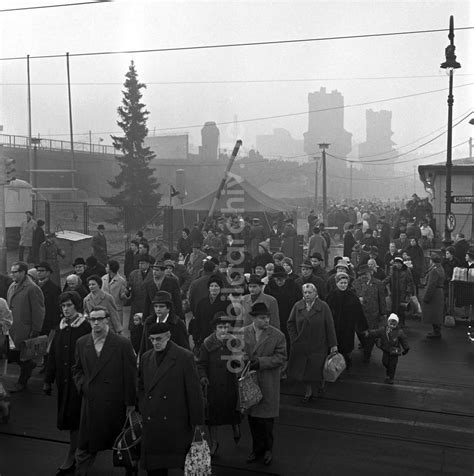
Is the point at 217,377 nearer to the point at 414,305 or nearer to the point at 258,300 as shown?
the point at 258,300

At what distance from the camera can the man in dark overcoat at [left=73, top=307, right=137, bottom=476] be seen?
537cm

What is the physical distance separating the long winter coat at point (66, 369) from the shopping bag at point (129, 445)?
2.41 feet

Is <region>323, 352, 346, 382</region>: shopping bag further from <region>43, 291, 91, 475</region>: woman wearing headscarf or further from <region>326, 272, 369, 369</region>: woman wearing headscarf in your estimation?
<region>43, 291, 91, 475</region>: woman wearing headscarf

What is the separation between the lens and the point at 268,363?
236 inches

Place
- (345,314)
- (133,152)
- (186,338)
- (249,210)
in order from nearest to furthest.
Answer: (186,338)
(345,314)
(249,210)
(133,152)

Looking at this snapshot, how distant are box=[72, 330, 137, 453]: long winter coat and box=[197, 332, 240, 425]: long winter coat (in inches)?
31.2

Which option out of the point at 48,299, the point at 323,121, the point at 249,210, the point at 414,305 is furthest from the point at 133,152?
the point at 48,299

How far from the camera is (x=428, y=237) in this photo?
20156mm

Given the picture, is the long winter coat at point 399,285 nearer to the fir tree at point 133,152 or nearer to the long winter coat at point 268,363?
the long winter coat at point 268,363

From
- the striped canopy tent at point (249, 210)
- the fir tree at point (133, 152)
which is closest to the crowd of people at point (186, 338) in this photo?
the striped canopy tent at point (249, 210)

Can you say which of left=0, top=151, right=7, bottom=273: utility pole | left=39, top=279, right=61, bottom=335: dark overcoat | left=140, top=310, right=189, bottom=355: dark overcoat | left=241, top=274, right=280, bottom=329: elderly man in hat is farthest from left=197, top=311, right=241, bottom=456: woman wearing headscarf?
left=0, top=151, right=7, bottom=273: utility pole

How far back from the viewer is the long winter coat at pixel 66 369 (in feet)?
18.9

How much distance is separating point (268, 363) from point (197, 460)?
1.37 meters

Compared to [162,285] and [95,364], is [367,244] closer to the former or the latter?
[162,285]
